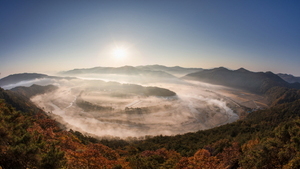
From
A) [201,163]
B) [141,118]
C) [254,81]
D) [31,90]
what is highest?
[254,81]

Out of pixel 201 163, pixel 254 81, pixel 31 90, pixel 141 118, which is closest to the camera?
pixel 201 163

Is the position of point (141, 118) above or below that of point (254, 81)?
below

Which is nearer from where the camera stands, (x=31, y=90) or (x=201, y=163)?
(x=201, y=163)

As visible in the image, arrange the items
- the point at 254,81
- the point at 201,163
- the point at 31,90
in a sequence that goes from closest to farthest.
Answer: the point at 201,163 < the point at 31,90 < the point at 254,81

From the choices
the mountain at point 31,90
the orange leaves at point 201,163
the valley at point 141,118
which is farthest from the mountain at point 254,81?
the mountain at point 31,90

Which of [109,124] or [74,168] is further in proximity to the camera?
[109,124]

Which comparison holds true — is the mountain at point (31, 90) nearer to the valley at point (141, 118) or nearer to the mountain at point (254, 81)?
the valley at point (141, 118)

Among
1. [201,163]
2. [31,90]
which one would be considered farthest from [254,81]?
[31,90]

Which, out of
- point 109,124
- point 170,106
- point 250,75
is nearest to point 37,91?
point 109,124

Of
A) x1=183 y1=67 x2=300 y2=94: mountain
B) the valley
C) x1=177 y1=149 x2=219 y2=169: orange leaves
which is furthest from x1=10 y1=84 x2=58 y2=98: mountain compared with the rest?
x1=183 y1=67 x2=300 y2=94: mountain

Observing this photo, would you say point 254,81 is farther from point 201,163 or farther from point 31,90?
point 31,90

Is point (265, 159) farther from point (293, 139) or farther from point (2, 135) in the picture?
point (2, 135)
